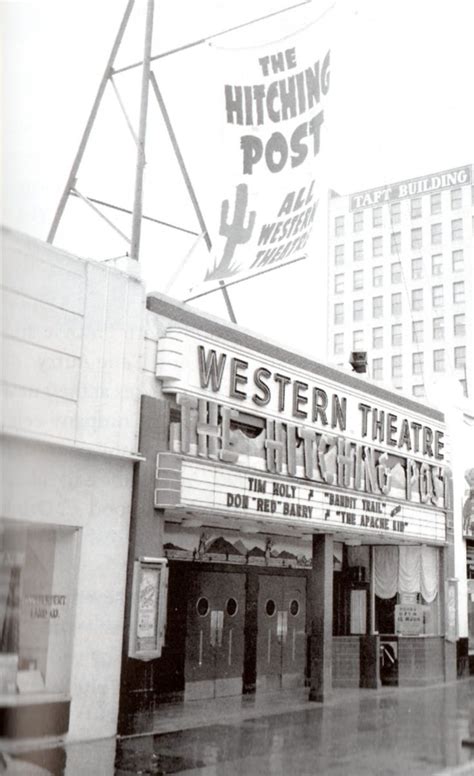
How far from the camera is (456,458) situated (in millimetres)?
22750

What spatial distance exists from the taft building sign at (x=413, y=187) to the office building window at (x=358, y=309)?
37.7ft

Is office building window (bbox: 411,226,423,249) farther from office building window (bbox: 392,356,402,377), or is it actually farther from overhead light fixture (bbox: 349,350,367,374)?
overhead light fixture (bbox: 349,350,367,374)

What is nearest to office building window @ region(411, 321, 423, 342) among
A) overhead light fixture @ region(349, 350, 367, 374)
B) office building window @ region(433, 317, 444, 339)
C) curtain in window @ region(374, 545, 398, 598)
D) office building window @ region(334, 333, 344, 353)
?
office building window @ region(433, 317, 444, 339)

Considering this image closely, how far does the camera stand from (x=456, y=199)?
8700cm

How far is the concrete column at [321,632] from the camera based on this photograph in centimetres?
1619

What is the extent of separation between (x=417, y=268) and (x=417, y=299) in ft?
11.3

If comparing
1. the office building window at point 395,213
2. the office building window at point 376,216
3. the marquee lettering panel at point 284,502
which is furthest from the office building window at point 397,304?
the marquee lettering panel at point 284,502

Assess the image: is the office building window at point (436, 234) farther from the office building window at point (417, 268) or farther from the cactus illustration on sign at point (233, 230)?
the cactus illustration on sign at point (233, 230)

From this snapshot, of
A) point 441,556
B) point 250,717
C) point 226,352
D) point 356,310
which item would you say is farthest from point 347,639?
Answer: point 356,310

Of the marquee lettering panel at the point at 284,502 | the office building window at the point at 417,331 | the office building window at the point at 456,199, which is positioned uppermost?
the office building window at the point at 456,199

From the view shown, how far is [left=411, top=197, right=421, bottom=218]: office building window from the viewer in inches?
3524

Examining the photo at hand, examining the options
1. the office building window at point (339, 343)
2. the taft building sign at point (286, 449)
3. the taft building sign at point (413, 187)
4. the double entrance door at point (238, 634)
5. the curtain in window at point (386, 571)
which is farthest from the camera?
the office building window at point (339, 343)

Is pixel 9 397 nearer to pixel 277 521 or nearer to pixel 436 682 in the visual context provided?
pixel 277 521

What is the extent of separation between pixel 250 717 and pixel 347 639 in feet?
18.9
